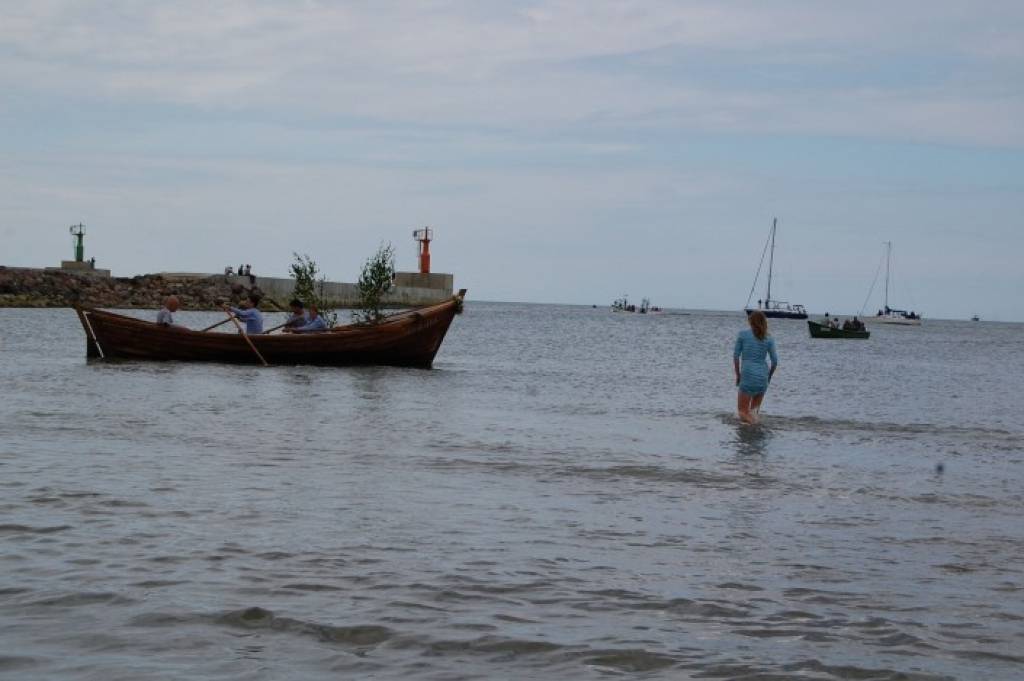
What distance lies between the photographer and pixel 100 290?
77.4m

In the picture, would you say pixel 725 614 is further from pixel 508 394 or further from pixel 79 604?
pixel 508 394

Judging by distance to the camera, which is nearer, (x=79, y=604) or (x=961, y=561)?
(x=79, y=604)

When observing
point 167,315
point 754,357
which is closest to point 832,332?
point 167,315

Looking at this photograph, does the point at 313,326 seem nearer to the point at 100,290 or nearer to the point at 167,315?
the point at 167,315

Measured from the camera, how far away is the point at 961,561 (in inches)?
333

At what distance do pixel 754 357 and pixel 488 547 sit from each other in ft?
30.9

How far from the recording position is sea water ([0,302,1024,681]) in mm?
5750

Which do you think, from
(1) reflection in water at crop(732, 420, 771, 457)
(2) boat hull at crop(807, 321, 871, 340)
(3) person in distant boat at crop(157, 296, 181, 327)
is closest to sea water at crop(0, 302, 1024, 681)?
(1) reflection in water at crop(732, 420, 771, 457)

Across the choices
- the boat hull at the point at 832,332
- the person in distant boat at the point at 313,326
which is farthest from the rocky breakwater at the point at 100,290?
the person in distant boat at the point at 313,326

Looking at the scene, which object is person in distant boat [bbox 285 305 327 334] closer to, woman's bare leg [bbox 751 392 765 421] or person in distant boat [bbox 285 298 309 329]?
person in distant boat [bbox 285 298 309 329]

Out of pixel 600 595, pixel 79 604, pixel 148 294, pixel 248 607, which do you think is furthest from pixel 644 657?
pixel 148 294

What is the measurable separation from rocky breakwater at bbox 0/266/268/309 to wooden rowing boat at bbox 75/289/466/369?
156 ft

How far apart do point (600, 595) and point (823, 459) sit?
352 inches

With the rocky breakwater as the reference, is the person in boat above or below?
below
